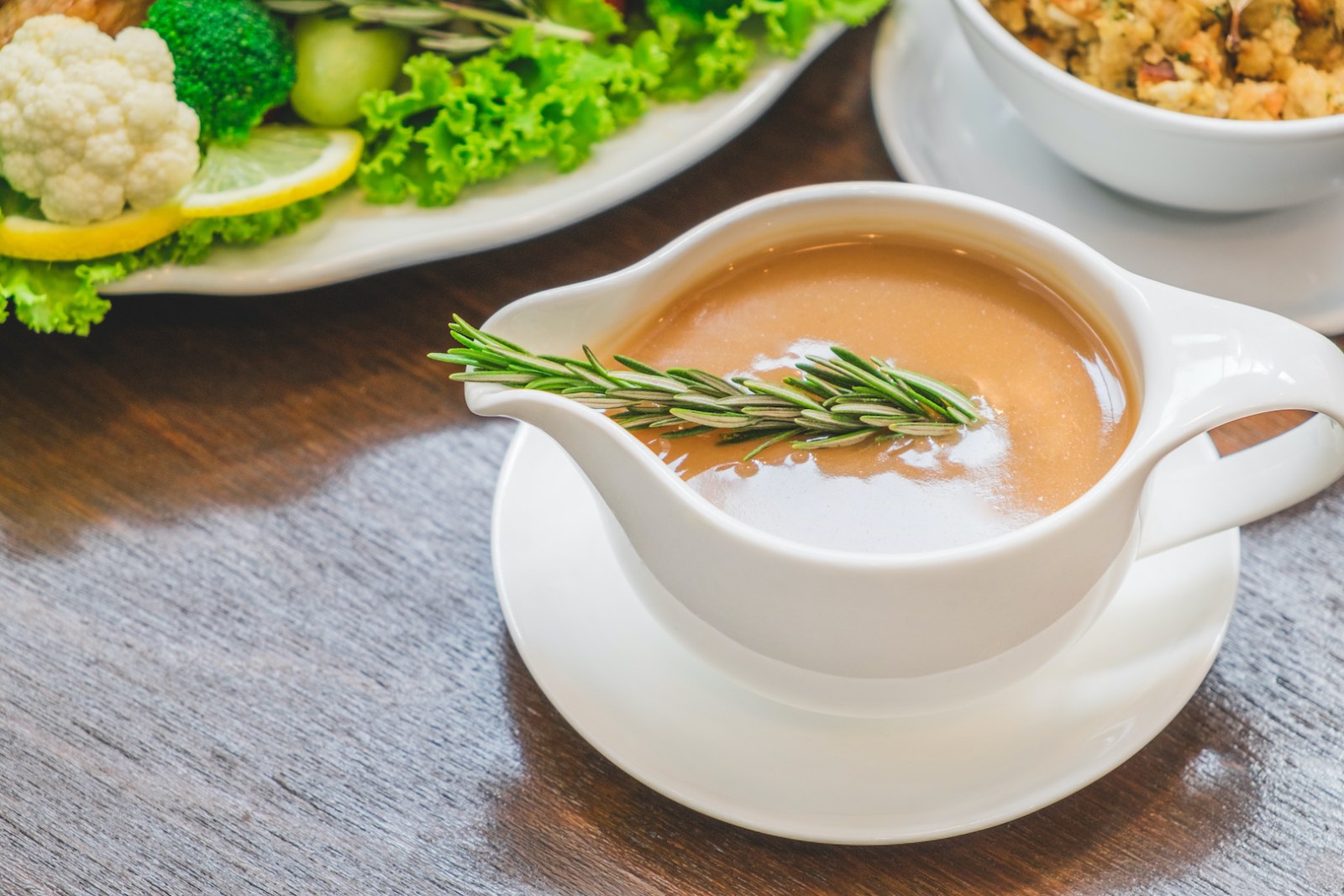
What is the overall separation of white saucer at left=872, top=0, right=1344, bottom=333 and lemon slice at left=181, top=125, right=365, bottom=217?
25.8 inches

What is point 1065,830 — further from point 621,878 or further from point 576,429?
point 576,429

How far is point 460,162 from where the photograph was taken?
140 cm

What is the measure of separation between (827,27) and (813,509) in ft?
2.84

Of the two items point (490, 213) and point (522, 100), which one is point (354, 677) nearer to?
point (490, 213)

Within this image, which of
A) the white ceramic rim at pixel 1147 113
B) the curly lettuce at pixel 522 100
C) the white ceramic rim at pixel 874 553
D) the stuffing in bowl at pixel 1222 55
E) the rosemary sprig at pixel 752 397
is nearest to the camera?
the white ceramic rim at pixel 874 553

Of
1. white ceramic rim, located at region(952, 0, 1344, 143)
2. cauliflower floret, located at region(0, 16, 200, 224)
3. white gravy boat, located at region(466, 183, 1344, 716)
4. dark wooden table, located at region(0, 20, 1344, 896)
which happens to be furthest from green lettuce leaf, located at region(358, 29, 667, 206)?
white gravy boat, located at region(466, 183, 1344, 716)

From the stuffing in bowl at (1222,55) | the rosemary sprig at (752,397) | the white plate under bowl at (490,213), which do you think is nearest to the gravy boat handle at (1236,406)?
the rosemary sprig at (752,397)

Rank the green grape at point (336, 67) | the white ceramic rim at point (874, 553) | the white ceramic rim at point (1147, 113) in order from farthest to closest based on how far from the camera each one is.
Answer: the green grape at point (336, 67)
the white ceramic rim at point (1147, 113)
the white ceramic rim at point (874, 553)

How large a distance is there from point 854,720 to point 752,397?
0.27 metres

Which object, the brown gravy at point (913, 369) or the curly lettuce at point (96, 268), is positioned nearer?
the brown gravy at point (913, 369)

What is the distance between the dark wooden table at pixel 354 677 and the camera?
931mm

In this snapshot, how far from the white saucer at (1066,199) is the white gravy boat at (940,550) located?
0.41 m

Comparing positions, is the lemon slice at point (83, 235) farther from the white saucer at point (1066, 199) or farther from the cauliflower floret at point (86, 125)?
the white saucer at point (1066, 199)

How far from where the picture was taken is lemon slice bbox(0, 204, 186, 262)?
1.30m
